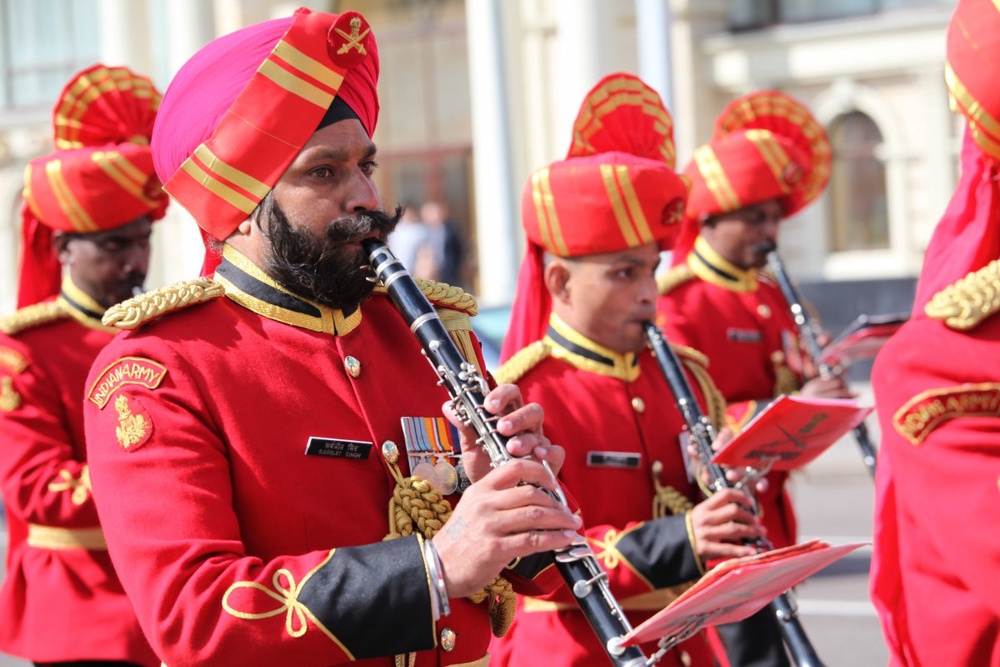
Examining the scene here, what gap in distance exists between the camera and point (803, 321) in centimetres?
693

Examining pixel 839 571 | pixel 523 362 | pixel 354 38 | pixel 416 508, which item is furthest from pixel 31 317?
pixel 839 571

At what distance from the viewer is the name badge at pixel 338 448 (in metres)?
2.87

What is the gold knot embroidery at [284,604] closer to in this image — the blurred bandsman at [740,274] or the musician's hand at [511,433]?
the musician's hand at [511,433]

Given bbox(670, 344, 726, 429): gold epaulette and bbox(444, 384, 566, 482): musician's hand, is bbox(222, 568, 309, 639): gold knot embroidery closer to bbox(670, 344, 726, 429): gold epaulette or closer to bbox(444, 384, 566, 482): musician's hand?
bbox(444, 384, 566, 482): musician's hand

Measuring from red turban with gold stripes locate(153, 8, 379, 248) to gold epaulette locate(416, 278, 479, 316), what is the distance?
1.11ft

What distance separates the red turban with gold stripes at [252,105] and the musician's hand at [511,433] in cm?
53

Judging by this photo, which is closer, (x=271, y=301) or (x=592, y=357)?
(x=271, y=301)

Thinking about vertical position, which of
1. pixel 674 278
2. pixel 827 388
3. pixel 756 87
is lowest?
pixel 756 87

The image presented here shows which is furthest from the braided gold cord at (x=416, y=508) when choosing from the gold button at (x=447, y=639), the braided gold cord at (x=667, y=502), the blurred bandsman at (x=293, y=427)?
the braided gold cord at (x=667, y=502)

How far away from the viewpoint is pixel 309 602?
104 inches

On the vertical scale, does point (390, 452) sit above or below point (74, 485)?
above

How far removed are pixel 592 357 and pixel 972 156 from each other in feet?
5.08

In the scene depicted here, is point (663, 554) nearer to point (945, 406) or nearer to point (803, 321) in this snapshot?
point (945, 406)

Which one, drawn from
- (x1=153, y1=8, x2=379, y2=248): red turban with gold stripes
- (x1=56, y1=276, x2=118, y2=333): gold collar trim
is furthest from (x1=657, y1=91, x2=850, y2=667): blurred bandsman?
(x1=153, y1=8, x2=379, y2=248): red turban with gold stripes
